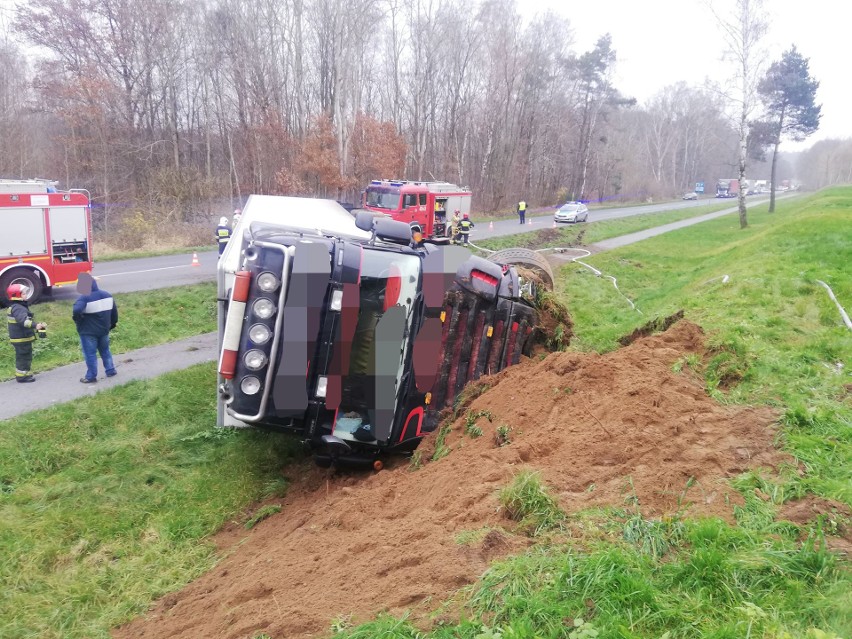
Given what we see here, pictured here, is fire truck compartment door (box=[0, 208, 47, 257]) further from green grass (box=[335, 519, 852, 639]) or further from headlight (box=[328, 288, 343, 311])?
green grass (box=[335, 519, 852, 639])

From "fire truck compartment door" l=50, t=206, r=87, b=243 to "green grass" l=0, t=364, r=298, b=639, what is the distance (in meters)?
7.50

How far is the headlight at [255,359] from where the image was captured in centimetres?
416

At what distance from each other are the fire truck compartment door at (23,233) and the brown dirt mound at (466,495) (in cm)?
1092

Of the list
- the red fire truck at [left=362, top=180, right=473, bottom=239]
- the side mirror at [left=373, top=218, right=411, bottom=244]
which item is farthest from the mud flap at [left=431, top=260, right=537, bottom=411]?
the red fire truck at [left=362, top=180, right=473, bottom=239]

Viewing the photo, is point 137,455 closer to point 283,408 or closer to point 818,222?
point 283,408

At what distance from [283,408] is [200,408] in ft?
11.6

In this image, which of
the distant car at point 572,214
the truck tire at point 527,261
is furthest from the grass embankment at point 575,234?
the truck tire at point 527,261

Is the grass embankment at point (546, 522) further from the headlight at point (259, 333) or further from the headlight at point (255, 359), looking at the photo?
the headlight at point (259, 333)

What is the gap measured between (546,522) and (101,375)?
25.1 feet

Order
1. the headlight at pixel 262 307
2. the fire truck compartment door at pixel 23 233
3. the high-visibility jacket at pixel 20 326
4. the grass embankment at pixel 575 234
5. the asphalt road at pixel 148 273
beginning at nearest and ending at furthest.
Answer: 1. the headlight at pixel 262 307
2. the high-visibility jacket at pixel 20 326
3. the fire truck compartment door at pixel 23 233
4. the asphalt road at pixel 148 273
5. the grass embankment at pixel 575 234

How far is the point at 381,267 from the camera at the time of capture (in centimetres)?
469

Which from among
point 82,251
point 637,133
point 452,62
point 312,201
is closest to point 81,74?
point 82,251

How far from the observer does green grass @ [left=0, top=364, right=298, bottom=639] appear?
3.93 meters

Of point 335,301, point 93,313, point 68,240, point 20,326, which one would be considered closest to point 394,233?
point 335,301
